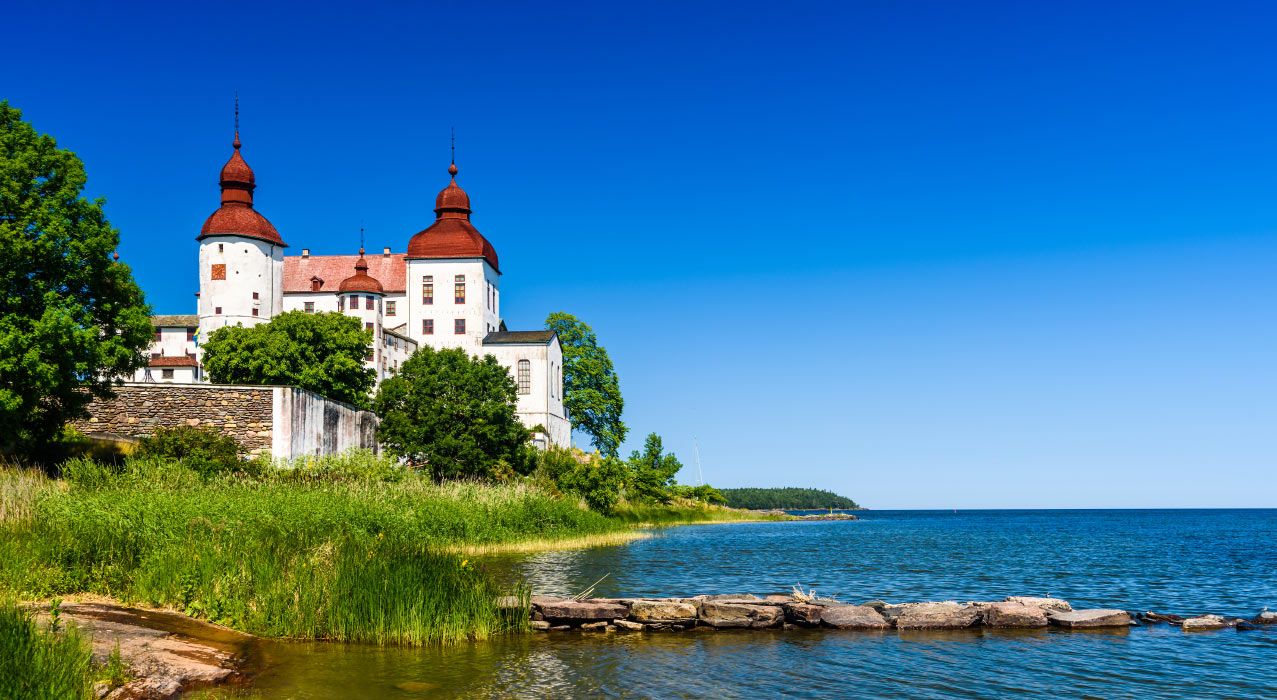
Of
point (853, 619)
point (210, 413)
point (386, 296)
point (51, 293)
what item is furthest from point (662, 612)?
point (386, 296)

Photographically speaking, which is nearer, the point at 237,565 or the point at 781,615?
the point at 237,565

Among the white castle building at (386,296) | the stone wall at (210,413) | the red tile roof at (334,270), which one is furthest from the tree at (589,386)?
the stone wall at (210,413)

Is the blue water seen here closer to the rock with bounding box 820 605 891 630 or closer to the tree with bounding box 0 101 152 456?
the rock with bounding box 820 605 891 630

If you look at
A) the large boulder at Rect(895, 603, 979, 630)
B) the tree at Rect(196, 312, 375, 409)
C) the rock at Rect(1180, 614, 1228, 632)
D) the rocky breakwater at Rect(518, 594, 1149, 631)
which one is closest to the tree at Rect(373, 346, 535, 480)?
the tree at Rect(196, 312, 375, 409)

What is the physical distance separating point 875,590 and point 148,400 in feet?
91.5

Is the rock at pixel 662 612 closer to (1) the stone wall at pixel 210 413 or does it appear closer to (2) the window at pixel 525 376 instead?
(1) the stone wall at pixel 210 413

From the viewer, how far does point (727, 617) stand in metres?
17.3

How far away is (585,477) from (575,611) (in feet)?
112

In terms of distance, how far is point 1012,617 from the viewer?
1783 centimetres

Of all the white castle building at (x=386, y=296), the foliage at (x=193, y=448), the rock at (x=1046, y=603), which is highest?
the white castle building at (x=386, y=296)

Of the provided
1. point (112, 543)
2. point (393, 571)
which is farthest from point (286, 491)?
point (393, 571)

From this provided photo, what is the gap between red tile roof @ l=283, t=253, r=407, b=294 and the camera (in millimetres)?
87312

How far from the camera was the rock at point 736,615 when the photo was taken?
56.9 feet

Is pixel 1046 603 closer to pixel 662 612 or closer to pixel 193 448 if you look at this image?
pixel 662 612
